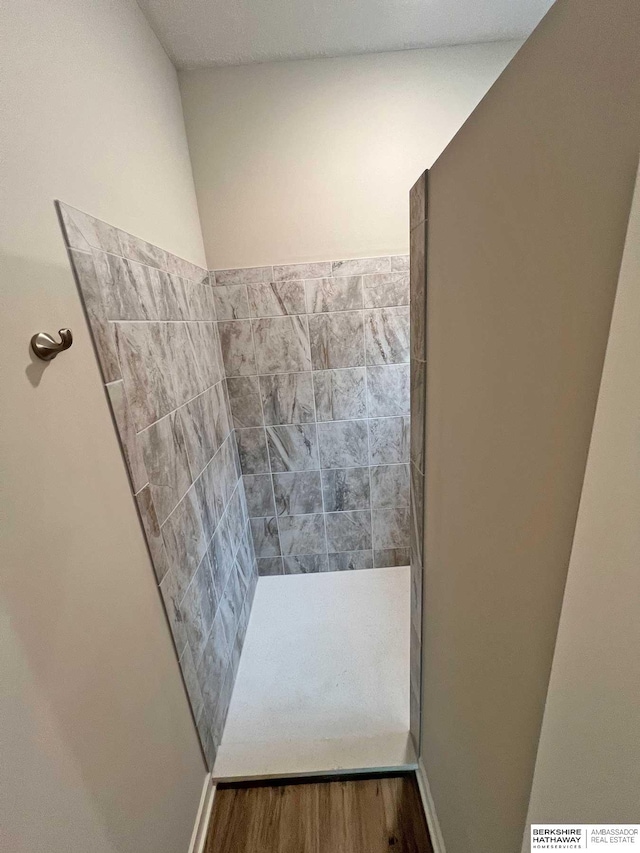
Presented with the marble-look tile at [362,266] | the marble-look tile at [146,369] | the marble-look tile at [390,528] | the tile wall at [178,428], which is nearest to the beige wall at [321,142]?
the marble-look tile at [362,266]

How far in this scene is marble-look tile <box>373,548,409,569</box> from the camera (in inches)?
80.3

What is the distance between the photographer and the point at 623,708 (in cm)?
33

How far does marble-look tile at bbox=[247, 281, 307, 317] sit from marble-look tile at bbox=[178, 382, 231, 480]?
0.42 meters

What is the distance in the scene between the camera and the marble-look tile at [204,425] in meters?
1.21

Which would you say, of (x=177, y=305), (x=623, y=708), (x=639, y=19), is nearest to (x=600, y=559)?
(x=623, y=708)

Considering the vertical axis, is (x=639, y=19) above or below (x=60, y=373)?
above

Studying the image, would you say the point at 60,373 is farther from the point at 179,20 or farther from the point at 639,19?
the point at 179,20

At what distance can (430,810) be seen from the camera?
1.02 m

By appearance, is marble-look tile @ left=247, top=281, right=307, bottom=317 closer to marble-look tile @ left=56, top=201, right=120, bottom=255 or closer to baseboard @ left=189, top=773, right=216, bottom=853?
marble-look tile @ left=56, top=201, right=120, bottom=255

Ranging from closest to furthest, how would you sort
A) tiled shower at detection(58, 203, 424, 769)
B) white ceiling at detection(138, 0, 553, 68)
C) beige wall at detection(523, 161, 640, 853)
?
beige wall at detection(523, 161, 640, 853), tiled shower at detection(58, 203, 424, 769), white ceiling at detection(138, 0, 553, 68)

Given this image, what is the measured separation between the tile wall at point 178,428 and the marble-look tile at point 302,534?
35cm

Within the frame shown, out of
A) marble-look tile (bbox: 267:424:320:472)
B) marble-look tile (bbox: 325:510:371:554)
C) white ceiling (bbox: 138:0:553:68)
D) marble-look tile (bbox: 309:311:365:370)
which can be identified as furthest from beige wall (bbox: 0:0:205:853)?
marble-look tile (bbox: 325:510:371:554)

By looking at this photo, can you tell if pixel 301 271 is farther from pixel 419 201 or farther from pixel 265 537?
pixel 265 537

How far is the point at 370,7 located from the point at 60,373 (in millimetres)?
1645
